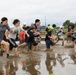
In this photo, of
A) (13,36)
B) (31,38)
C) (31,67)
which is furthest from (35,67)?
(31,38)

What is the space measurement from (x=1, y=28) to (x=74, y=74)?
436 cm

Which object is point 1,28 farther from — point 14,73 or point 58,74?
point 58,74

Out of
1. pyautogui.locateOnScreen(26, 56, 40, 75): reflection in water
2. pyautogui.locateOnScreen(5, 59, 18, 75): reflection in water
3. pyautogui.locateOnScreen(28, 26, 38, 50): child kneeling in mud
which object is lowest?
pyautogui.locateOnScreen(5, 59, 18, 75): reflection in water

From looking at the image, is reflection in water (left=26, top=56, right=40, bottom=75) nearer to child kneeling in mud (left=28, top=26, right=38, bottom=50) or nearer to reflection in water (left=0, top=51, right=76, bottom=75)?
reflection in water (left=0, top=51, right=76, bottom=75)

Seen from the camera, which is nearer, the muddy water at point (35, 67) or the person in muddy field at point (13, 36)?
the muddy water at point (35, 67)

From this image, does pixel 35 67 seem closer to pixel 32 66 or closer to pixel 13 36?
pixel 32 66

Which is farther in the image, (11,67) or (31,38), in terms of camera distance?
(31,38)

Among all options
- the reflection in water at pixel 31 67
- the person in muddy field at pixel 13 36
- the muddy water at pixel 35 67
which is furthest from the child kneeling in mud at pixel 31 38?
the reflection in water at pixel 31 67

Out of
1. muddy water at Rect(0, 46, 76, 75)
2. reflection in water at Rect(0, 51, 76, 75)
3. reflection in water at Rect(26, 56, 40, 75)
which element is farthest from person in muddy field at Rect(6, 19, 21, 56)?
reflection in water at Rect(26, 56, 40, 75)

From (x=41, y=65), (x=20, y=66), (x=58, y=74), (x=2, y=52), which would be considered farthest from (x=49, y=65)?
(x=2, y=52)

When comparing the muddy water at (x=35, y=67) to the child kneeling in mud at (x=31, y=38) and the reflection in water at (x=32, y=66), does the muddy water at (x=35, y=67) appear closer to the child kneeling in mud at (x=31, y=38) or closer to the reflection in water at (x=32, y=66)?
the reflection in water at (x=32, y=66)

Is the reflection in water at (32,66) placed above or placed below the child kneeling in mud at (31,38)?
below

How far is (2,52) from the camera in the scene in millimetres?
12609

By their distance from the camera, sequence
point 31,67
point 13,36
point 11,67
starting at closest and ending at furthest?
point 31,67 < point 11,67 < point 13,36
